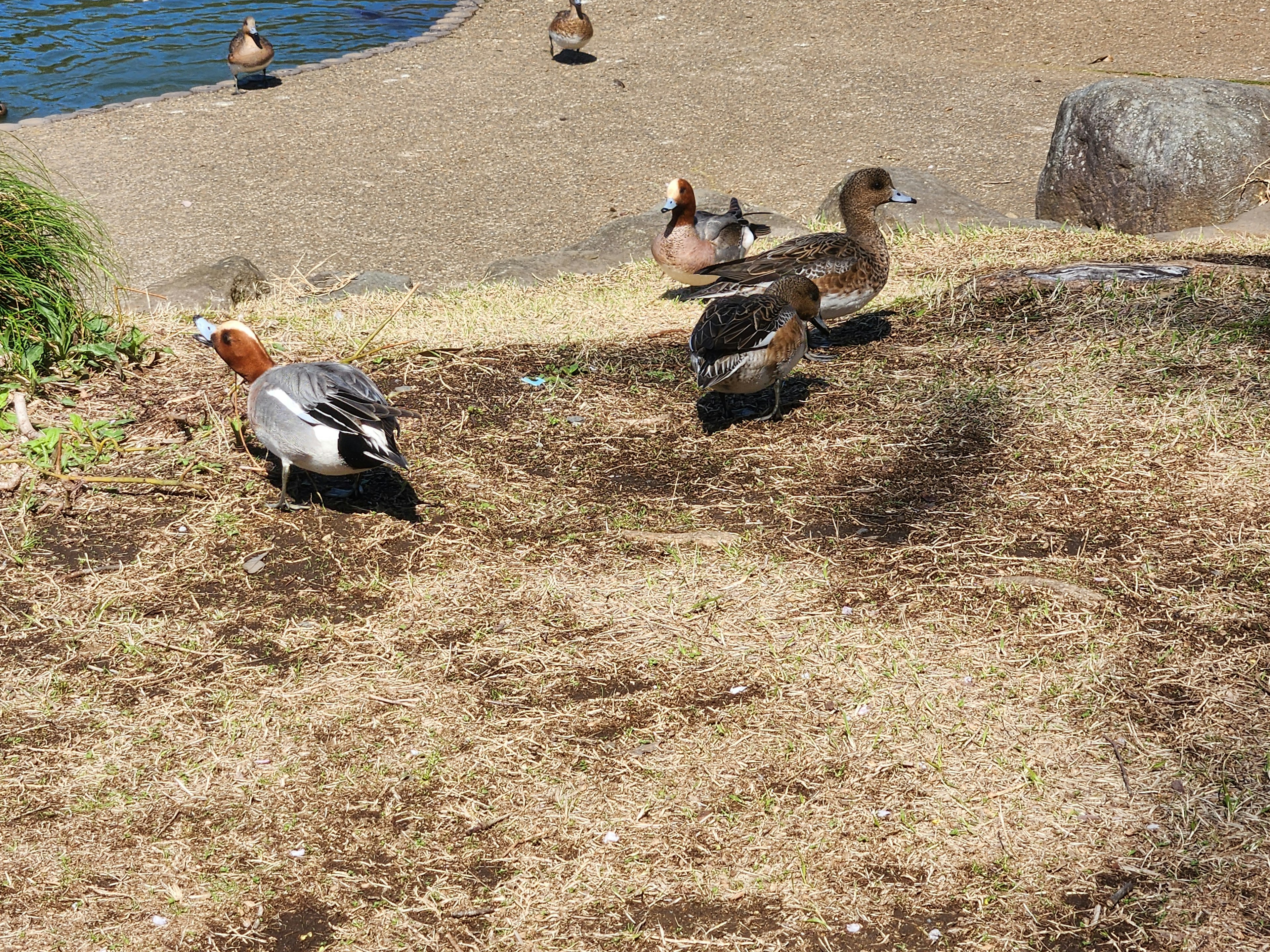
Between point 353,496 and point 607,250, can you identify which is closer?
point 353,496

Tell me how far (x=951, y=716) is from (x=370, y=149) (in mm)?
9625

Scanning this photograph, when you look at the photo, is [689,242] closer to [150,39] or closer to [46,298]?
[46,298]

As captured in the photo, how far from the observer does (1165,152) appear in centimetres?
835

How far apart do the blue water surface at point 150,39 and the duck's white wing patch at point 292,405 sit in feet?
33.1

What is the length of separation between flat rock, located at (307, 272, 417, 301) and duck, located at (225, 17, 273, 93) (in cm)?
602

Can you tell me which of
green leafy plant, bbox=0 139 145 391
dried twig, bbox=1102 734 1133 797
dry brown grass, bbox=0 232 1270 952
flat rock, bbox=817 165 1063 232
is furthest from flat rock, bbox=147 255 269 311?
dried twig, bbox=1102 734 1133 797

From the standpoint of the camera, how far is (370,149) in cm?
1165

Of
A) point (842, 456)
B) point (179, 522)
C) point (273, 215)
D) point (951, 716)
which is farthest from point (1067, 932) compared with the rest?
point (273, 215)

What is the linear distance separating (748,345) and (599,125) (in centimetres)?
779

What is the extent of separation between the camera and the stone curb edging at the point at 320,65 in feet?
41.5

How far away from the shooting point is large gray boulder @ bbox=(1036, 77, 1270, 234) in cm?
830

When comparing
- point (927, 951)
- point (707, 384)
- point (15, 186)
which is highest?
point (15, 186)

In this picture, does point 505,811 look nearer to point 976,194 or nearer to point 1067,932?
point 1067,932

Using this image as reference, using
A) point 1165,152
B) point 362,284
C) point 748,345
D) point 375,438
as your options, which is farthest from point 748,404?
point 1165,152
